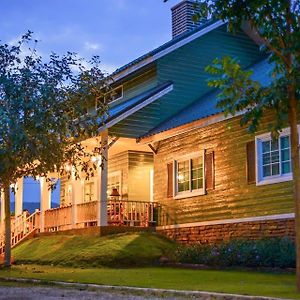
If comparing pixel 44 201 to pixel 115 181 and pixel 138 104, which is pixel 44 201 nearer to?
pixel 115 181

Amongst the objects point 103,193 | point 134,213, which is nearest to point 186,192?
point 134,213

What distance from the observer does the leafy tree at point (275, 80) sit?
36.3 feet

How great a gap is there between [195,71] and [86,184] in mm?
7901

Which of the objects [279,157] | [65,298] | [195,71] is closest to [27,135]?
[65,298]

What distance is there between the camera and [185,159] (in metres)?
21.9

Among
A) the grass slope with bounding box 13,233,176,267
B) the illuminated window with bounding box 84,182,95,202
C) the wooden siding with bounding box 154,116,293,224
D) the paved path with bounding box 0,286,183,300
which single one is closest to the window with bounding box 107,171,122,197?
the illuminated window with bounding box 84,182,95,202

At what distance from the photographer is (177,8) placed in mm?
27844

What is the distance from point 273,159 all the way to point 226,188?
2.27 metres

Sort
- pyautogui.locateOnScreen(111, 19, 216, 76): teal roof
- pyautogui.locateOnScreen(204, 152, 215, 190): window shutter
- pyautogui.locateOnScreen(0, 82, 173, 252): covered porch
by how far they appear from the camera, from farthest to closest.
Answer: pyautogui.locateOnScreen(111, 19, 216, 76): teal roof < pyautogui.locateOnScreen(0, 82, 173, 252): covered porch < pyautogui.locateOnScreen(204, 152, 215, 190): window shutter

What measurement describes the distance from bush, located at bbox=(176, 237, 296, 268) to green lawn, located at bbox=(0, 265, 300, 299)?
684 millimetres

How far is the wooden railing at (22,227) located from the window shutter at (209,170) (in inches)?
388

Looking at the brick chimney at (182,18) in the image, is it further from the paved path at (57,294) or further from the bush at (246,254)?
the paved path at (57,294)

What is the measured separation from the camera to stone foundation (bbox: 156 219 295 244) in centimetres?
1733

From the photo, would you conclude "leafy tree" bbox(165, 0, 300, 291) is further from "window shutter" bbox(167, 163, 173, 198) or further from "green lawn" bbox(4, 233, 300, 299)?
"window shutter" bbox(167, 163, 173, 198)
